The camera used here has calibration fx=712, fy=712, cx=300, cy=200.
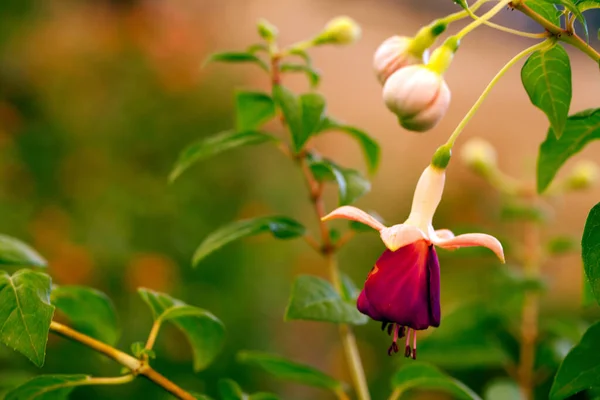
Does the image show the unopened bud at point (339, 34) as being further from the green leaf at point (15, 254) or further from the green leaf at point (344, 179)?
the green leaf at point (15, 254)

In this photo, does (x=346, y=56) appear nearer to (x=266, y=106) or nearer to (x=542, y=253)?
(x=542, y=253)

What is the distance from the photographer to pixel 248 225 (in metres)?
0.53

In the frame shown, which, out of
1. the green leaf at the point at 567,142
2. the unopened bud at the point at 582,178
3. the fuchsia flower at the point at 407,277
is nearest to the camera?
the fuchsia flower at the point at 407,277

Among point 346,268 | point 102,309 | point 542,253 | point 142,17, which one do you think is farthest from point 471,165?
point 142,17

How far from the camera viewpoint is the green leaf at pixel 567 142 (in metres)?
0.45

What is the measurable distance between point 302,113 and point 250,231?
3.8 inches

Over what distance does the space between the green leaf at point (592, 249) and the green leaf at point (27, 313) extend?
0.28 m

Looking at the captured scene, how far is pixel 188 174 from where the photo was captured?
180cm

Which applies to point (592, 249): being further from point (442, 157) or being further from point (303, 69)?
point (303, 69)

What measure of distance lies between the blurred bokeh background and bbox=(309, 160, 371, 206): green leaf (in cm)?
89

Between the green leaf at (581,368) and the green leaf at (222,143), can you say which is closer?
the green leaf at (581,368)

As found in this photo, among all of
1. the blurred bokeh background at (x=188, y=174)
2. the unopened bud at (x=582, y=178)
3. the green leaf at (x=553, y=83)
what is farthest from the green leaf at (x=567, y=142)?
the blurred bokeh background at (x=188, y=174)

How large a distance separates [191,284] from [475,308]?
0.96m

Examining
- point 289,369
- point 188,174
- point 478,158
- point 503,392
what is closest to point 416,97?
point 289,369
